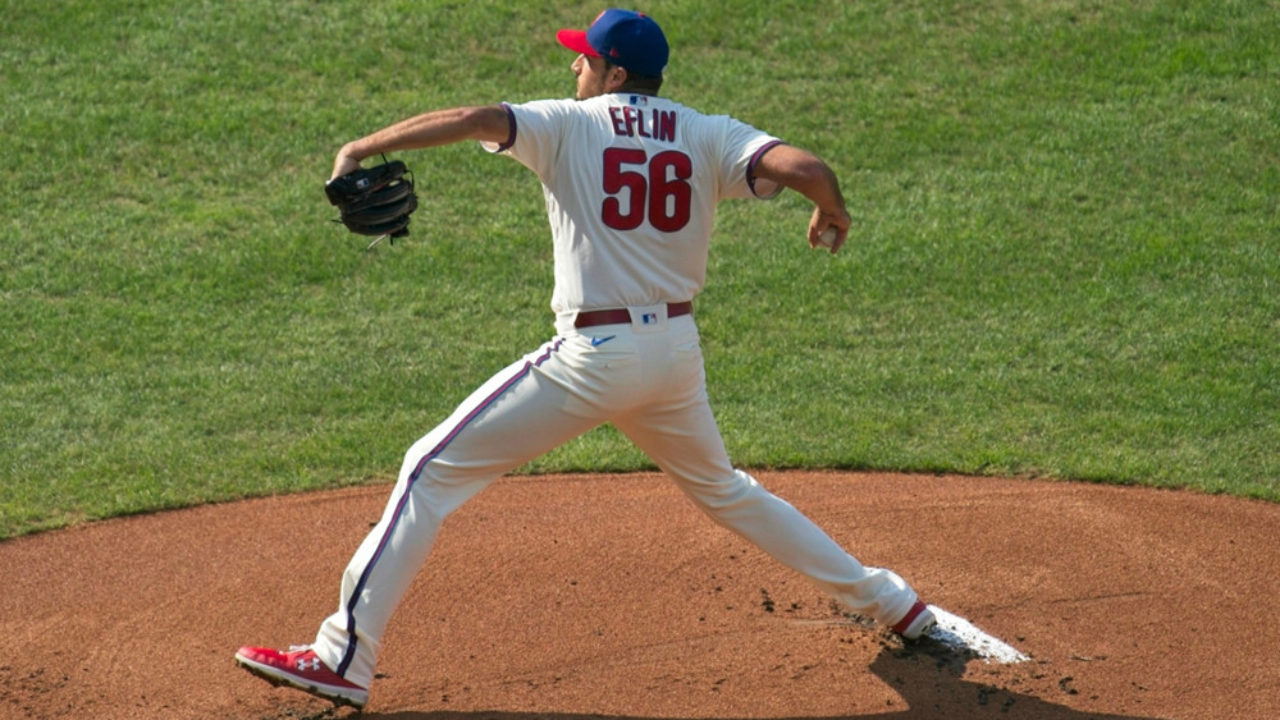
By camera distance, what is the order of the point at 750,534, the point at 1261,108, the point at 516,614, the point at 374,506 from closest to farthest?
the point at 750,534 < the point at 516,614 < the point at 374,506 < the point at 1261,108

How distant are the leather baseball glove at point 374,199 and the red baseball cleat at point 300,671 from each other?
1279 millimetres

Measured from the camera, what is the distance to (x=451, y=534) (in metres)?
5.99

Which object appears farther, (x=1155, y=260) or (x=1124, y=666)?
(x=1155, y=260)

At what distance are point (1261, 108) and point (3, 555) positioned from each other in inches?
343

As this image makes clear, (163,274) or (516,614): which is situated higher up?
(163,274)

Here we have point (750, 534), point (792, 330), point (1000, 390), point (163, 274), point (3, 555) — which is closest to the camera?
point (750, 534)

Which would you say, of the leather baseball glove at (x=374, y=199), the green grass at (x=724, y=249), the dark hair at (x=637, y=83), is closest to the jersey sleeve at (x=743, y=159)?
the dark hair at (x=637, y=83)

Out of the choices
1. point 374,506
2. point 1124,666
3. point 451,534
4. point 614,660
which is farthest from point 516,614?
point 1124,666

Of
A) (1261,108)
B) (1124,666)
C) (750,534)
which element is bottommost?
(1124,666)

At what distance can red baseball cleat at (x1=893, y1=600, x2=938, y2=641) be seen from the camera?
189 inches

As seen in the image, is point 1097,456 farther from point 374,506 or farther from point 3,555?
point 3,555

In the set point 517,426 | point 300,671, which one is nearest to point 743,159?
point 517,426

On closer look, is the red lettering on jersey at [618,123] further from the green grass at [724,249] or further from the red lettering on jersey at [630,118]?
the green grass at [724,249]

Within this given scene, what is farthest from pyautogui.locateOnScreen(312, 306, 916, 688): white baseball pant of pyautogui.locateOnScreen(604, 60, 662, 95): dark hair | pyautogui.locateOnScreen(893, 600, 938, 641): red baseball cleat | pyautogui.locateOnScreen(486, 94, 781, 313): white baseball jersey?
pyautogui.locateOnScreen(893, 600, 938, 641): red baseball cleat
